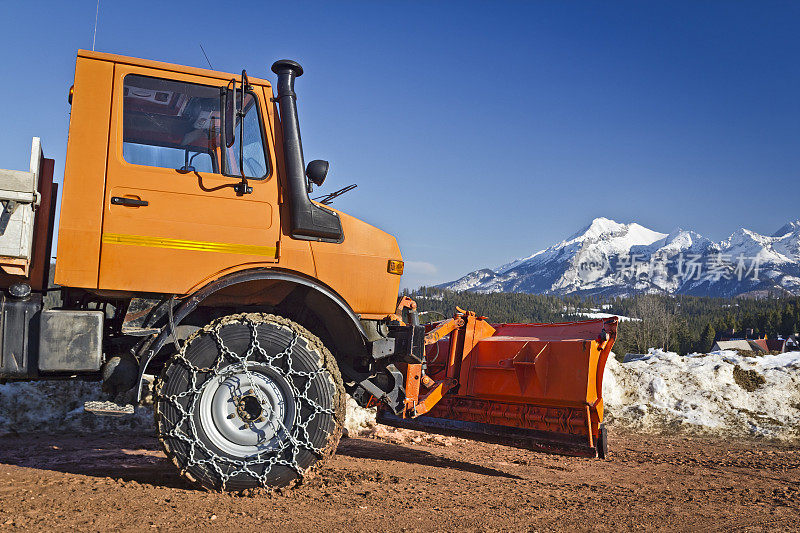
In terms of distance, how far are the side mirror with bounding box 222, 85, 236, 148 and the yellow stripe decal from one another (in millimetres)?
732

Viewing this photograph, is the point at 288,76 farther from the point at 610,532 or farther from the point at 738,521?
the point at 738,521

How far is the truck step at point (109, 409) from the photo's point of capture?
14.2ft

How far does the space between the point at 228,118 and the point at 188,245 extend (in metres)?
0.99

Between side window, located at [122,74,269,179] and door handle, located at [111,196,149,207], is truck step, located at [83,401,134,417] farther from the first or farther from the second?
side window, located at [122,74,269,179]

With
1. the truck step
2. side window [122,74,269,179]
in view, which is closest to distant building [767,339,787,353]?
side window [122,74,269,179]

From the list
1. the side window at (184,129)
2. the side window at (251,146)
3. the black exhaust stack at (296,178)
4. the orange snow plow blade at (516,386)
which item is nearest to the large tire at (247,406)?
the black exhaust stack at (296,178)

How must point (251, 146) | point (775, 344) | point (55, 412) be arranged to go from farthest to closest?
point (775, 344) → point (55, 412) → point (251, 146)

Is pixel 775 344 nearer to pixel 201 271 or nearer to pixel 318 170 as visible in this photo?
pixel 318 170

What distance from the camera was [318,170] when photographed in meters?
4.63

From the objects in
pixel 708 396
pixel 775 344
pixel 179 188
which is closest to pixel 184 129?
pixel 179 188

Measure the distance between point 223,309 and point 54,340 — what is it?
121 cm

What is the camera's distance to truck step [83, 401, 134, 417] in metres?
4.32

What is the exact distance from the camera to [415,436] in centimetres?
754

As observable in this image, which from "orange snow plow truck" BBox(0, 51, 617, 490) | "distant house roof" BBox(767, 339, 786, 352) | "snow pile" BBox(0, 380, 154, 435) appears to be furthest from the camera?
"distant house roof" BBox(767, 339, 786, 352)
